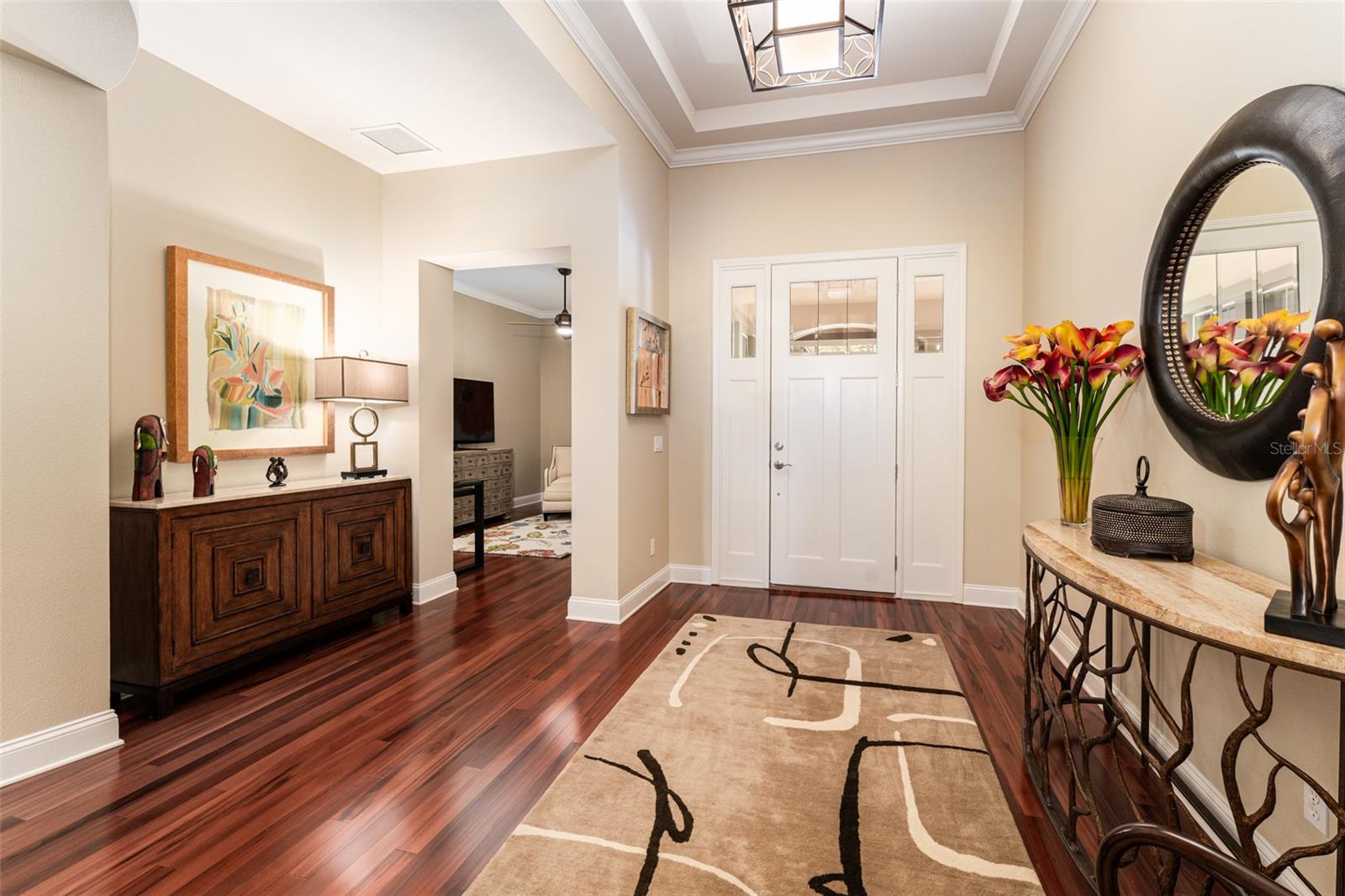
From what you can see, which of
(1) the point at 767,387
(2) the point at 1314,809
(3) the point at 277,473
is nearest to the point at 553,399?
(1) the point at 767,387

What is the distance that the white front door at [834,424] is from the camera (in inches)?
161

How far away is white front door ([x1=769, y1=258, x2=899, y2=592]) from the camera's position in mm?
4102

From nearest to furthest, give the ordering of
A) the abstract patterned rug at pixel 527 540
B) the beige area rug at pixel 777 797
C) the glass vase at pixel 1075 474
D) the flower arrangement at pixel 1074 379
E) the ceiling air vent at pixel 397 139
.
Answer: the beige area rug at pixel 777 797 → the flower arrangement at pixel 1074 379 → the glass vase at pixel 1075 474 → the ceiling air vent at pixel 397 139 → the abstract patterned rug at pixel 527 540

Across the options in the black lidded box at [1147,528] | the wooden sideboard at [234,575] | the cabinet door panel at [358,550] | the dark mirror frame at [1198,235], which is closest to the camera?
the dark mirror frame at [1198,235]

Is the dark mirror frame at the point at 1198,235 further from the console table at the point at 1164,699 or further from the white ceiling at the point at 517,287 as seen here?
the white ceiling at the point at 517,287

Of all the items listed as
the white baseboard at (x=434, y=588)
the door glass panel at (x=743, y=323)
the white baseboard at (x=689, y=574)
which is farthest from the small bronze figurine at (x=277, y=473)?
the door glass panel at (x=743, y=323)

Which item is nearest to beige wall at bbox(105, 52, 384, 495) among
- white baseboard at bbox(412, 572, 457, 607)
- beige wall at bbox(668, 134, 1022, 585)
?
white baseboard at bbox(412, 572, 457, 607)

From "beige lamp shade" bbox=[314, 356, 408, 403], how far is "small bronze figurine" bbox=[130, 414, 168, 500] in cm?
93

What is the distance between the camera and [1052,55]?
10.2 feet

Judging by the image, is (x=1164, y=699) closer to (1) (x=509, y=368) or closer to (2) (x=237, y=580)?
(2) (x=237, y=580)

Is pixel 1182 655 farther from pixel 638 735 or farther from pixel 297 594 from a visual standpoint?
pixel 297 594

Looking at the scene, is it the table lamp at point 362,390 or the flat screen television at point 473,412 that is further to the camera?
the flat screen television at point 473,412

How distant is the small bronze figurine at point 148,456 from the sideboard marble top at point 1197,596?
3444 millimetres

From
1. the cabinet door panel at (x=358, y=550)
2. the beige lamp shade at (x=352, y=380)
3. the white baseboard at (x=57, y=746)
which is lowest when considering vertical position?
the white baseboard at (x=57, y=746)
